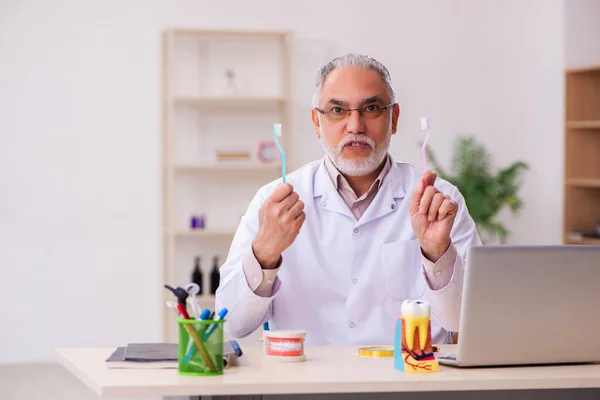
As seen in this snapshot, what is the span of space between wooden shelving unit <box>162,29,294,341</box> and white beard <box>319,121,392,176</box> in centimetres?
318

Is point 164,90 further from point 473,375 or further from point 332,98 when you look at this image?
point 473,375

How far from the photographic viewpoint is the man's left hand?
7.35ft

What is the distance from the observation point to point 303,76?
607 centimetres

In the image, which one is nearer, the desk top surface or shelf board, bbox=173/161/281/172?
the desk top surface

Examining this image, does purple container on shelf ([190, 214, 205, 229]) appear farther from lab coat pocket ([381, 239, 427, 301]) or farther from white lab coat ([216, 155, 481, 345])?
lab coat pocket ([381, 239, 427, 301])

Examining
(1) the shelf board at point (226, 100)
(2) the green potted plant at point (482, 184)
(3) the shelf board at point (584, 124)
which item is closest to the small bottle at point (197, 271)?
(1) the shelf board at point (226, 100)

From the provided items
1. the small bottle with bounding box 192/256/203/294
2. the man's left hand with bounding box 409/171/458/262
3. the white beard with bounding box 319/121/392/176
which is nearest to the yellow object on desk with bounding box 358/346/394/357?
the man's left hand with bounding box 409/171/458/262

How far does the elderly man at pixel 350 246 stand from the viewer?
2396 millimetres

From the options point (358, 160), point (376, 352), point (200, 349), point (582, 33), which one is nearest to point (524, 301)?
point (376, 352)

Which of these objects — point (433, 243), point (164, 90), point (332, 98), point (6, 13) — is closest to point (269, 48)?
point (164, 90)

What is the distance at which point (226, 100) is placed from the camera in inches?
225

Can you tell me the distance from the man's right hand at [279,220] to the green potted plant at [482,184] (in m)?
3.79

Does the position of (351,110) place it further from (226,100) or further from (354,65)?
(226,100)

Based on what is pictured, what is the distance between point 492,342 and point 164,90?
14.0 feet
